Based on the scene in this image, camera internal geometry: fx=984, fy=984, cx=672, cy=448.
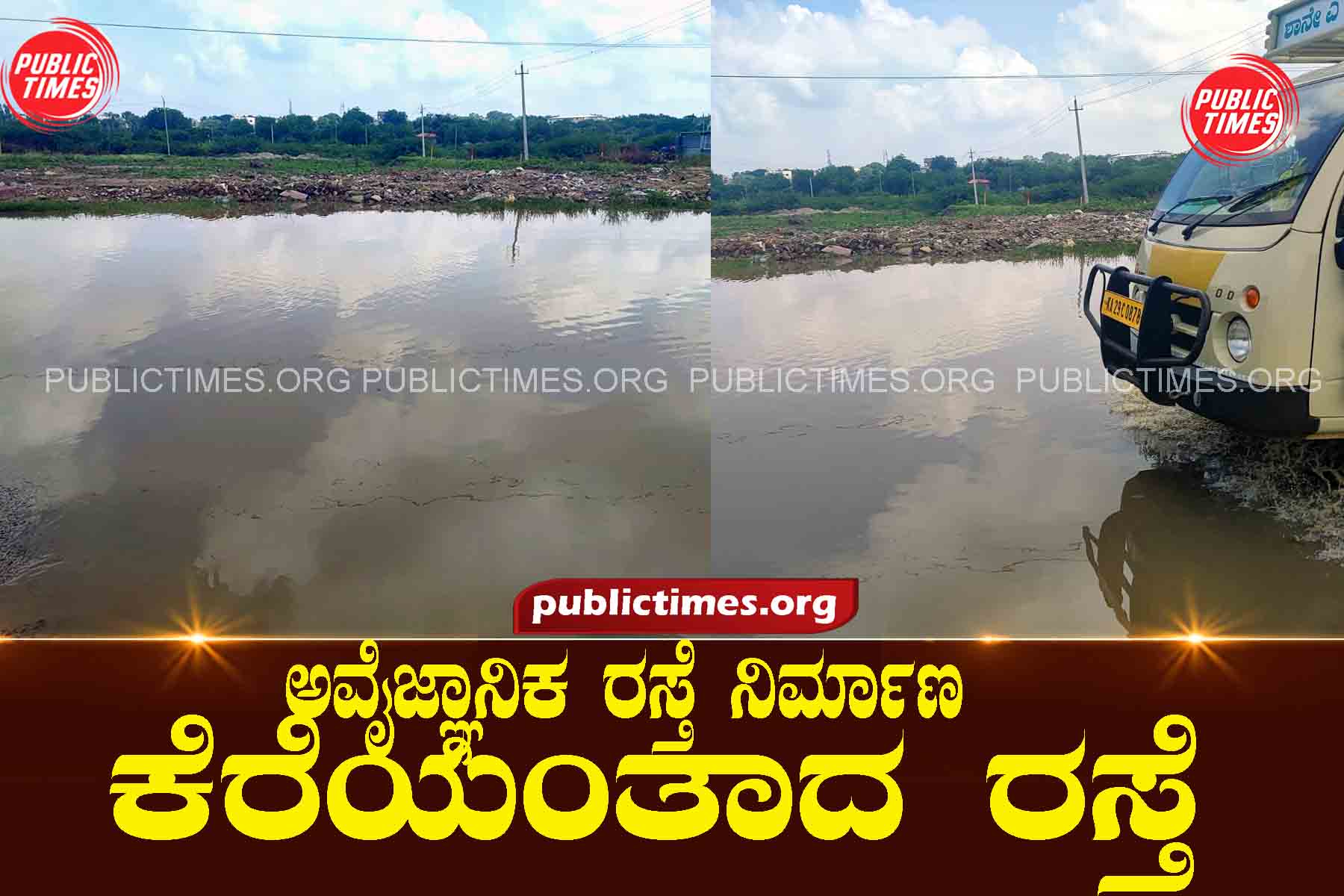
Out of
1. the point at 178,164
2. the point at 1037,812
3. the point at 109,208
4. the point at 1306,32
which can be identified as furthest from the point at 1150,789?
the point at 178,164

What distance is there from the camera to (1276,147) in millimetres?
4539

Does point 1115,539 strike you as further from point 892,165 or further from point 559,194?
point 892,165

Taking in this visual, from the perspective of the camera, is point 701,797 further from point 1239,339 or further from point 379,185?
point 379,185

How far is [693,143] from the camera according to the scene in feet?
70.5

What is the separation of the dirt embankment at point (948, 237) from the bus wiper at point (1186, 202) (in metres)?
10.0

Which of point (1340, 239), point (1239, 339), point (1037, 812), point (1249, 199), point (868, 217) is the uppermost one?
point (868, 217)

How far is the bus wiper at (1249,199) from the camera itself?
13.7 ft

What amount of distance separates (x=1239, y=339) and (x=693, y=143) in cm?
1846

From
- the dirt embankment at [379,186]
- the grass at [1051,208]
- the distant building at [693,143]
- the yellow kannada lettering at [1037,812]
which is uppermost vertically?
the distant building at [693,143]

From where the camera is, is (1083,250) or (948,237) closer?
(1083,250)

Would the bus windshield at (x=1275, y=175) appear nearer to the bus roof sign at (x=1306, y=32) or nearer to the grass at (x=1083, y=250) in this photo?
the bus roof sign at (x=1306, y=32)

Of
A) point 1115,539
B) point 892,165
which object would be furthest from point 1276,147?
point 892,165

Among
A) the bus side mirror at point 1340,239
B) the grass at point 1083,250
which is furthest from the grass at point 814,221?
the bus side mirror at point 1340,239

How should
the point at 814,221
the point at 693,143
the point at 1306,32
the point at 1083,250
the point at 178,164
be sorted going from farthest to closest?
1. the point at 693,143
2. the point at 178,164
3. the point at 814,221
4. the point at 1083,250
5. the point at 1306,32
